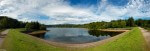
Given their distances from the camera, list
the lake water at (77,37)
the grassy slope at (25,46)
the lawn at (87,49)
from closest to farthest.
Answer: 1. the grassy slope at (25,46)
2. the lawn at (87,49)
3. the lake water at (77,37)

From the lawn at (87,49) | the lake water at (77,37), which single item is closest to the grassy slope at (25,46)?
the lawn at (87,49)

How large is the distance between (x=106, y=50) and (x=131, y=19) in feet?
401

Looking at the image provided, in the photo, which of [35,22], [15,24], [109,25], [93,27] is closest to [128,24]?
[109,25]

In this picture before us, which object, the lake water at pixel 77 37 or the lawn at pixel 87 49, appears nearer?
the lawn at pixel 87 49

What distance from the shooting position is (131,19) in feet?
432

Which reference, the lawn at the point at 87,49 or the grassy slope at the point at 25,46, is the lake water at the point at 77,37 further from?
the lawn at the point at 87,49

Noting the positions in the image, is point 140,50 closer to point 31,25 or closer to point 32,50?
point 32,50

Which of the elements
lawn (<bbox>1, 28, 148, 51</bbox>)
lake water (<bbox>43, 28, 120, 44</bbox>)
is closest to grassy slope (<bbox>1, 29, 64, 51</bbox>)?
lawn (<bbox>1, 28, 148, 51</bbox>)

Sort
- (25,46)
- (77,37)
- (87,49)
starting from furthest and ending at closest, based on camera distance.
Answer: (77,37) → (87,49) → (25,46)

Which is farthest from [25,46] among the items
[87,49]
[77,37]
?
[77,37]

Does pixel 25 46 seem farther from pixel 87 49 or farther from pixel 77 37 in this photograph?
pixel 77 37

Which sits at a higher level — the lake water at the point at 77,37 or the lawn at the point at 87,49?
the lawn at the point at 87,49

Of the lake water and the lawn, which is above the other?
the lawn

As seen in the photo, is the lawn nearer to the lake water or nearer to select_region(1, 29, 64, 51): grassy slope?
select_region(1, 29, 64, 51): grassy slope
